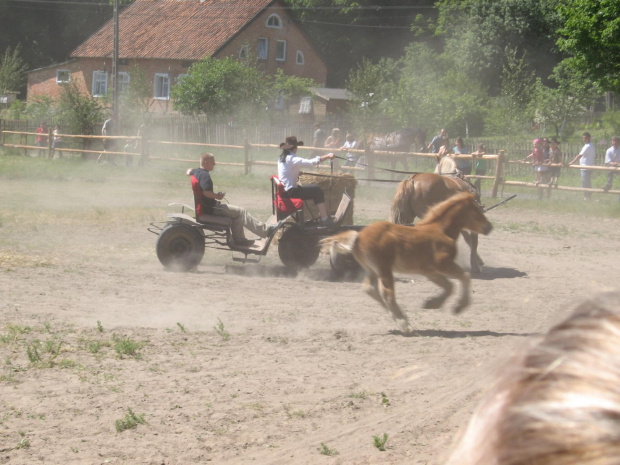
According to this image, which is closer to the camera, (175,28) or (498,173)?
(498,173)

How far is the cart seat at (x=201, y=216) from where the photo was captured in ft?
37.6

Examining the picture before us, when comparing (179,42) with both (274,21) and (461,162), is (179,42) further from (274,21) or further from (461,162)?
(461,162)

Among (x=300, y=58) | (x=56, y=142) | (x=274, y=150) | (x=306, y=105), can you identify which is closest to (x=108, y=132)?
(x=56, y=142)

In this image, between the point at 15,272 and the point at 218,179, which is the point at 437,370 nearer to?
the point at 15,272

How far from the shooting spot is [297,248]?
1157 cm

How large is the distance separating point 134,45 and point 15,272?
154 ft

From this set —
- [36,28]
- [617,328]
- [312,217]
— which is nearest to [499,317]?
[312,217]

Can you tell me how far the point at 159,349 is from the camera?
716 cm

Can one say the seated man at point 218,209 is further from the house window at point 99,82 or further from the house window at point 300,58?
the house window at point 300,58

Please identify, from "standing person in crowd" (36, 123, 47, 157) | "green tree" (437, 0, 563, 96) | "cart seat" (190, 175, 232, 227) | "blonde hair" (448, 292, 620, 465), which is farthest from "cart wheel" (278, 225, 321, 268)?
"green tree" (437, 0, 563, 96)

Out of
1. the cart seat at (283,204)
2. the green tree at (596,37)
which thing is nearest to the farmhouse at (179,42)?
the green tree at (596,37)

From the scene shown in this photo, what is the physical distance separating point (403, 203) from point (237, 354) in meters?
5.48

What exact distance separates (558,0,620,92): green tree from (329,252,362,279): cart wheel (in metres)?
15.1

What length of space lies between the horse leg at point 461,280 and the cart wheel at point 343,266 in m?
2.95
